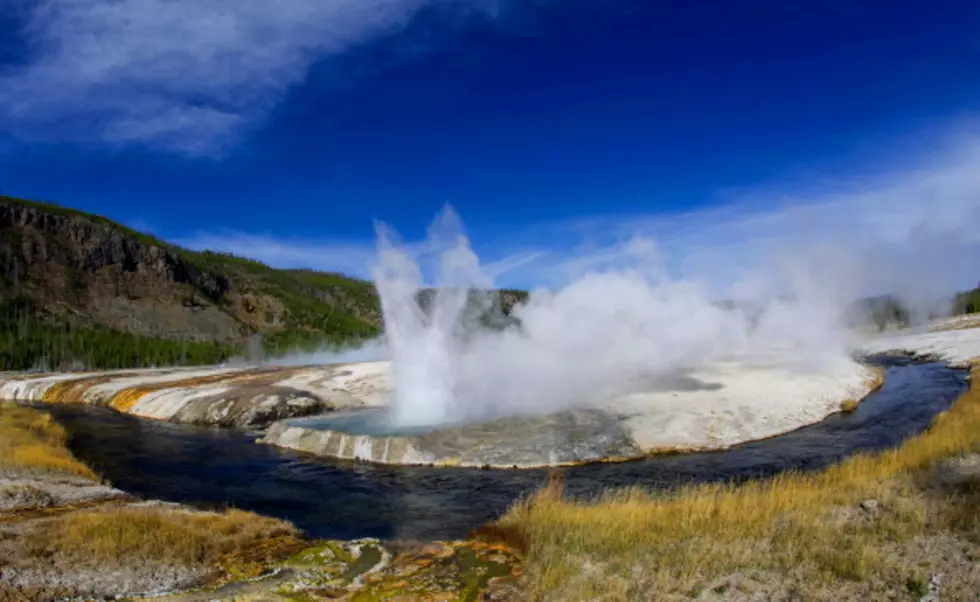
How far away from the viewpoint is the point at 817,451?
26.2 meters

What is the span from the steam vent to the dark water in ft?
3.30

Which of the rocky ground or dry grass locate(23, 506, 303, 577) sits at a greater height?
the rocky ground

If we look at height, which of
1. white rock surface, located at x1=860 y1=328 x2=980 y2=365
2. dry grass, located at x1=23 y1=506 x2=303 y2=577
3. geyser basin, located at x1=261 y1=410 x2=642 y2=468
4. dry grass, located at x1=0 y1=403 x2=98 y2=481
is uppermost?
dry grass, located at x1=0 y1=403 x2=98 y2=481

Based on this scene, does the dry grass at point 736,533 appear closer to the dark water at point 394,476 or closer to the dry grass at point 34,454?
the dark water at point 394,476

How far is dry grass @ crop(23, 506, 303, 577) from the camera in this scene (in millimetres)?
11812

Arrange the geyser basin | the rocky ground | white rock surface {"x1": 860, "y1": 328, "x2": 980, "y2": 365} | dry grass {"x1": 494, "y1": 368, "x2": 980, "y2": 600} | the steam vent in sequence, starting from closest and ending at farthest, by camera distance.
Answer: dry grass {"x1": 494, "y1": 368, "x2": 980, "y2": 600}
the geyser basin
the steam vent
the rocky ground
white rock surface {"x1": 860, "y1": 328, "x2": 980, "y2": 365}

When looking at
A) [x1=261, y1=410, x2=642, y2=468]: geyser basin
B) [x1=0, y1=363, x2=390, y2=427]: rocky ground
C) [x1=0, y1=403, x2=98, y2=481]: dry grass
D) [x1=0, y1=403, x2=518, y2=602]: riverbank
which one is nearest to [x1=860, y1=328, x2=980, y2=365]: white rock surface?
[x1=261, y1=410, x2=642, y2=468]: geyser basin

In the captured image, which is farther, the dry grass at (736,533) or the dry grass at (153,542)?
the dry grass at (153,542)

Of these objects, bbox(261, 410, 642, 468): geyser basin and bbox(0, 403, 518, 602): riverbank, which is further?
bbox(261, 410, 642, 468): geyser basin

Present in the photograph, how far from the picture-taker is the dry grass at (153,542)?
38.8 feet

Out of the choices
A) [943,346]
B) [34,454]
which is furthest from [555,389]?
[943,346]

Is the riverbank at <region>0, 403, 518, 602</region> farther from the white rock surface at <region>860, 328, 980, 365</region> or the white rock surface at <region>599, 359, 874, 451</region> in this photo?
the white rock surface at <region>860, 328, 980, 365</region>

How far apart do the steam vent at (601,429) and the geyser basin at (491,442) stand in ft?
0.14

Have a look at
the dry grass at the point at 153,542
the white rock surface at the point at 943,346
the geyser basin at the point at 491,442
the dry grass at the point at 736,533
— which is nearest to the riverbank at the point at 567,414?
A: the geyser basin at the point at 491,442
